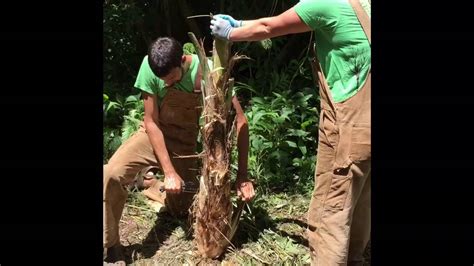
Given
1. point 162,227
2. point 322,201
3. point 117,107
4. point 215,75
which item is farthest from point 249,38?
point 117,107

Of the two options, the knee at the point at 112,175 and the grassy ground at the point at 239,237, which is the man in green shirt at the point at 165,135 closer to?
the knee at the point at 112,175

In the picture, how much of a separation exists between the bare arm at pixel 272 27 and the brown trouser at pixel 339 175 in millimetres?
315

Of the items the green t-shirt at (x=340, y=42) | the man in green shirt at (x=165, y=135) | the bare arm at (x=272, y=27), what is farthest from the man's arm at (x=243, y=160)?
the green t-shirt at (x=340, y=42)

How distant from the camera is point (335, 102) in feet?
8.96

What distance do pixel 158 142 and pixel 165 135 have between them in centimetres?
28

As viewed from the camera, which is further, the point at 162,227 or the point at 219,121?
the point at 162,227

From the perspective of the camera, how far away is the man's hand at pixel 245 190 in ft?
10.5

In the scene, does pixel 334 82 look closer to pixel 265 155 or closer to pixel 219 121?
pixel 219 121

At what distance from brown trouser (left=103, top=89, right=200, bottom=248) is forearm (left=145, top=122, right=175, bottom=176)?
0.17 meters

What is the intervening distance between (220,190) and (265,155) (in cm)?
124

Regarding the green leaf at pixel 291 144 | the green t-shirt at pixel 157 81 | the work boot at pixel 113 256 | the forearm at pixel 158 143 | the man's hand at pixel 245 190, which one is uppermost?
the green t-shirt at pixel 157 81

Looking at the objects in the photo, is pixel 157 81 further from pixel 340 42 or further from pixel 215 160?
pixel 340 42

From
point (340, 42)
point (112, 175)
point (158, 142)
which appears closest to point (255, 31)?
point (340, 42)

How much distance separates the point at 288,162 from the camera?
14.2 ft
